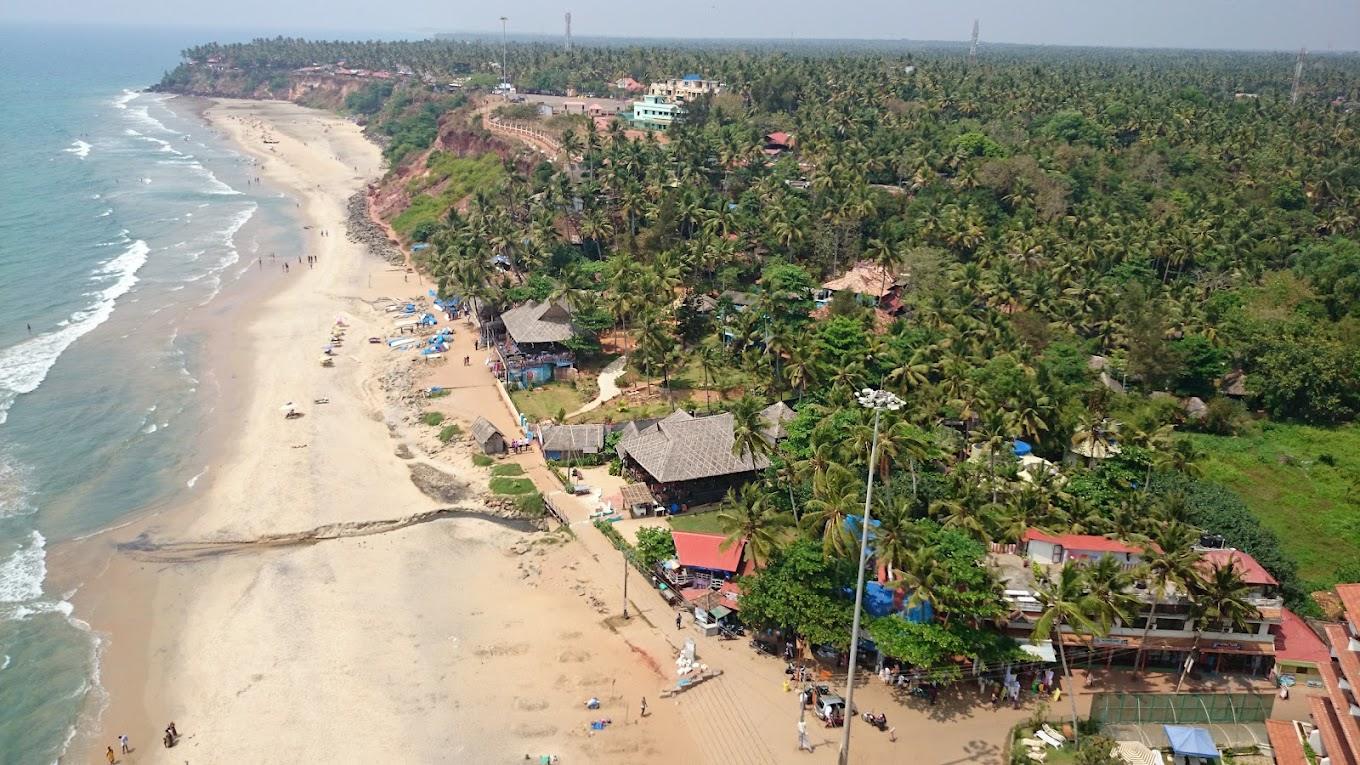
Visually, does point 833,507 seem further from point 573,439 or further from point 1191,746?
point 573,439

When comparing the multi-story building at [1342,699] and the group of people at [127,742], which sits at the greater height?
the multi-story building at [1342,699]

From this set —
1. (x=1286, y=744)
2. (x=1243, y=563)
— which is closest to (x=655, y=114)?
(x=1243, y=563)

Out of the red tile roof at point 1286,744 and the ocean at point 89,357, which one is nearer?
the red tile roof at point 1286,744

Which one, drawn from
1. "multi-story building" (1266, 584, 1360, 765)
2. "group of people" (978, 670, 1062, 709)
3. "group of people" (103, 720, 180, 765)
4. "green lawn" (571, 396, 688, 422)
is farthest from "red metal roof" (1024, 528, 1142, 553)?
"group of people" (103, 720, 180, 765)

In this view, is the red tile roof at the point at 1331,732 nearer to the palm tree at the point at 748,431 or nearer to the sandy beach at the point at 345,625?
the sandy beach at the point at 345,625

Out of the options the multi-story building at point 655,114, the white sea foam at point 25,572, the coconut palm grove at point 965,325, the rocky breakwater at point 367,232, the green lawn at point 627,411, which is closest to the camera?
the coconut palm grove at point 965,325

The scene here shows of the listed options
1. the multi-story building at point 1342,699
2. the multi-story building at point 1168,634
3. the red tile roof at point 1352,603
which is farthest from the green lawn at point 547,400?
the red tile roof at point 1352,603

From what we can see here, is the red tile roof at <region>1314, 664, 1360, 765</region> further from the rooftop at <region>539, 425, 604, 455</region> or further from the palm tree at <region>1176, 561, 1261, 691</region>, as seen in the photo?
the rooftop at <region>539, 425, 604, 455</region>

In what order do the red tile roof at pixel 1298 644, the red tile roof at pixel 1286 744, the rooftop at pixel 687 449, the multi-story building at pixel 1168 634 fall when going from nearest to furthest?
the red tile roof at pixel 1286 744 < the multi-story building at pixel 1168 634 < the red tile roof at pixel 1298 644 < the rooftop at pixel 687 449
